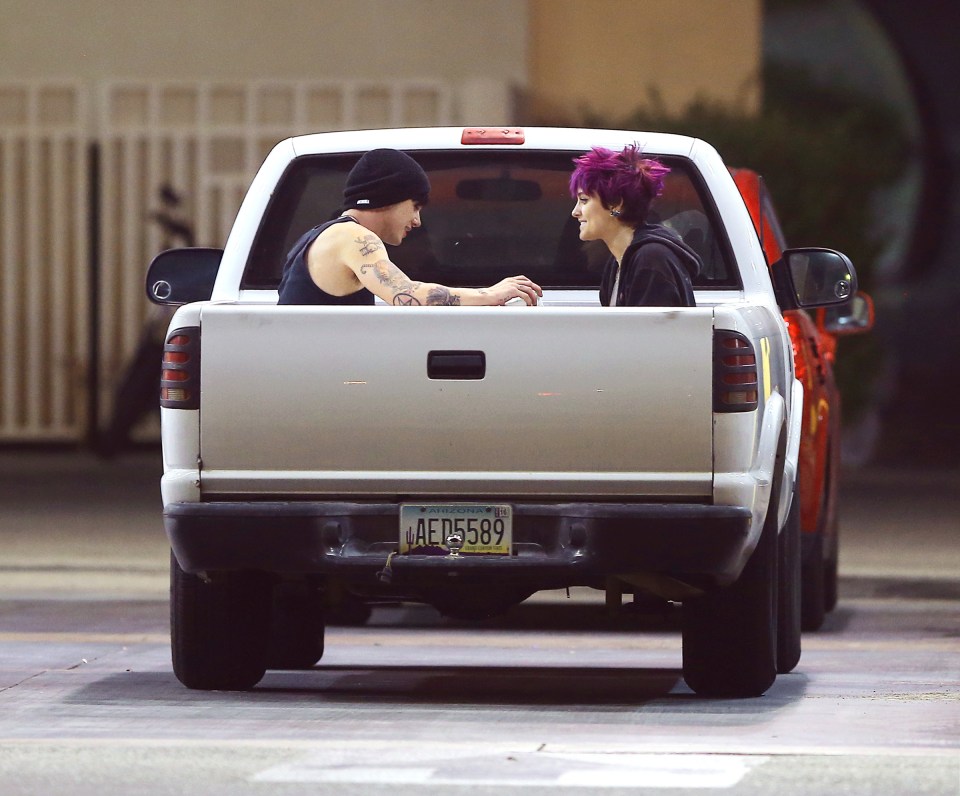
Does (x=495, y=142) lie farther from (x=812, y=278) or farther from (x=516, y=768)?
(x=516, y=768)

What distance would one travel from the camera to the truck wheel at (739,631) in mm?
8016

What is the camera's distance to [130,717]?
7730mm

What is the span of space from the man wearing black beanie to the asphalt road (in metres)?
1.28

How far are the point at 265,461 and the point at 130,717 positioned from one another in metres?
0.90

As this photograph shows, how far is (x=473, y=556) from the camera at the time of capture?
752 cm

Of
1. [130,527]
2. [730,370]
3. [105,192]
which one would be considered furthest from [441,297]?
[105,192]

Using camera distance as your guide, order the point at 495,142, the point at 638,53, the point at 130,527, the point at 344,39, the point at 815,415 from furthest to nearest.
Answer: the point at 638,53, the point at 344,39, the point at 130,527, the point at 815,415, the point at 495,142

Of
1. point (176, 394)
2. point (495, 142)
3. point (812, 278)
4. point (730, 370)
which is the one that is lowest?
point (176, 394)

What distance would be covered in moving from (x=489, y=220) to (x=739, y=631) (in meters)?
1.82

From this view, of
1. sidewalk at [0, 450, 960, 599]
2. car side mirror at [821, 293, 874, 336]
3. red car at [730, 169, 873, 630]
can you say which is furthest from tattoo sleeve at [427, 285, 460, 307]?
sidewalk at [0, 450, 960, 599]

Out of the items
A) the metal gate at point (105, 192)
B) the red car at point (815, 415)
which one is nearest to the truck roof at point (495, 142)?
the red car at point (815, 415)

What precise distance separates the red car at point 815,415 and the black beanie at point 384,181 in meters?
1.67

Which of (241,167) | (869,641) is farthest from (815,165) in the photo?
(869,641)

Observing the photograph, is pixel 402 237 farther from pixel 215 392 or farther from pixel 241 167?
pixel 241 167
